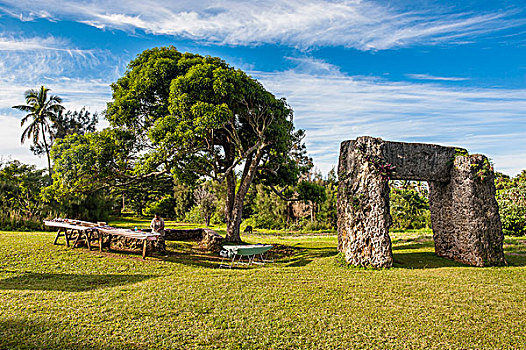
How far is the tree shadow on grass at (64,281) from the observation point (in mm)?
6871

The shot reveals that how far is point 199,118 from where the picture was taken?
36.8 ft

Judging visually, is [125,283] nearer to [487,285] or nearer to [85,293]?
[85,293]

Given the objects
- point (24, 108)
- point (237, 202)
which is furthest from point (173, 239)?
point (24, 108)

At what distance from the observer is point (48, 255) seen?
9617mm

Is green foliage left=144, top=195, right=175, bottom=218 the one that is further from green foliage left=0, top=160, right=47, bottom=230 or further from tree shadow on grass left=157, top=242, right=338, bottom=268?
tree shadow on grass left=157, top=242, right=338, bottom=268

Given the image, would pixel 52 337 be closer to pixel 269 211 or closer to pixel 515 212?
pixel 515 212

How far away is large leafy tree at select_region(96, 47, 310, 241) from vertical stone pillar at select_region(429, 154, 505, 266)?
20.5ft

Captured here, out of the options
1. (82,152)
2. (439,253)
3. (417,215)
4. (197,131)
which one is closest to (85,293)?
(197,131)

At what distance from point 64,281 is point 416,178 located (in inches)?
395

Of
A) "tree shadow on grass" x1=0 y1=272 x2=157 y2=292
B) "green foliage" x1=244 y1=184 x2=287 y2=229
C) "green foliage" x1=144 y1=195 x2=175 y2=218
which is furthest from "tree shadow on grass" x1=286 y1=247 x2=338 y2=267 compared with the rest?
"green foliage" x1=144 y1=195 x2=175 y2=218

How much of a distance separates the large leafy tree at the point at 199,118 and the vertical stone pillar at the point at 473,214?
246 inches

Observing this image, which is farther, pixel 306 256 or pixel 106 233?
pixel 306 256

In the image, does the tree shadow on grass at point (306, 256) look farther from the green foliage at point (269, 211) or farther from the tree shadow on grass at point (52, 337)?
the green foliage at point (269, 211)

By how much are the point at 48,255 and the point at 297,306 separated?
765 cm
